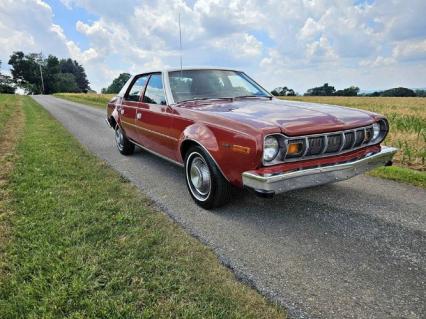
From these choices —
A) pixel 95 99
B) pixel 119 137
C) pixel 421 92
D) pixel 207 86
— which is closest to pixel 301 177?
pixel 207 86

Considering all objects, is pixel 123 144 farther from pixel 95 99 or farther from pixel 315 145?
pixel 95 99

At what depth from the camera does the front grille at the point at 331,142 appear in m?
3.00

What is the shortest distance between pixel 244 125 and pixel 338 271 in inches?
55.9

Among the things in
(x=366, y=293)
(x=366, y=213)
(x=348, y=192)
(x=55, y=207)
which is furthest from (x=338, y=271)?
(x=55, y=207)

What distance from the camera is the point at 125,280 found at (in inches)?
93.0

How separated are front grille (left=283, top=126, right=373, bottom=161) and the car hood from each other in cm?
6

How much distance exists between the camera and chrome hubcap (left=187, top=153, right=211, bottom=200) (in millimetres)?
3641

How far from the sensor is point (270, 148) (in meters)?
2.89

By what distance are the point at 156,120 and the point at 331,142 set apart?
2405 millimetres

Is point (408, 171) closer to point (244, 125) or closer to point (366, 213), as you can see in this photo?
point (366, 213)

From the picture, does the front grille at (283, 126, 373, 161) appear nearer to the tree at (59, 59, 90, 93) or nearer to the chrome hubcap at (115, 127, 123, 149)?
the chrome hubcap at (115, 127, 123, 149)

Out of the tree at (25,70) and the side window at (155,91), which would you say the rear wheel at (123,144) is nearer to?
the side window at (155,91)

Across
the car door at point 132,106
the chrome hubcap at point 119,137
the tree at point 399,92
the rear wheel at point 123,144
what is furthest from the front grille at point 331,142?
the tree at point 399,92

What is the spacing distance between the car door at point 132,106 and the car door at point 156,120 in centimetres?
19
